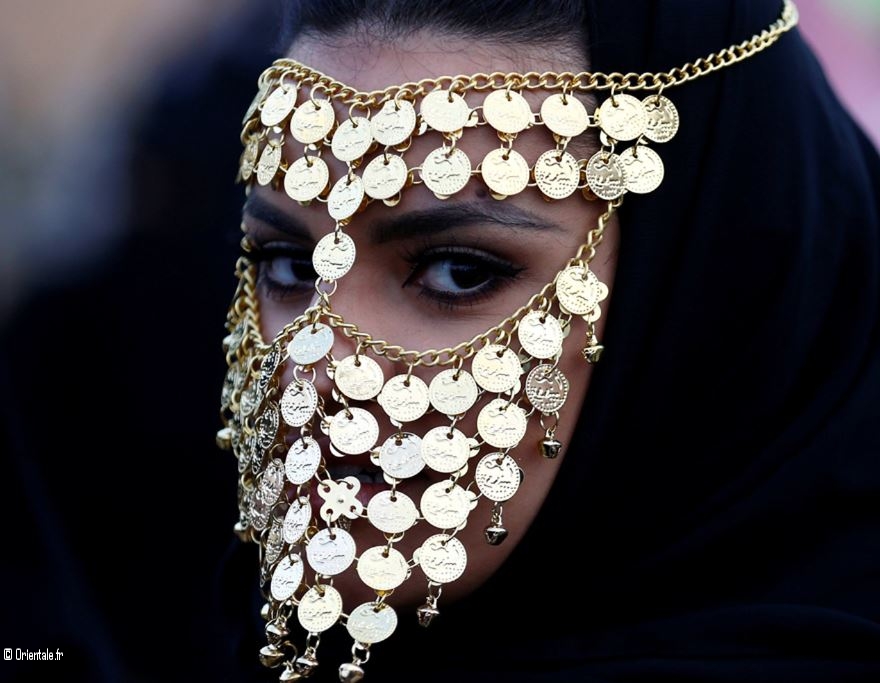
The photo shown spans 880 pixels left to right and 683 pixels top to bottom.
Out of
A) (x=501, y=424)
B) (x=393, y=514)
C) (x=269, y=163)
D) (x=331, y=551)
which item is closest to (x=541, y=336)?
(x=501, y=424)

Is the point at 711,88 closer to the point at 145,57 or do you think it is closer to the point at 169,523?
the point at 169,523

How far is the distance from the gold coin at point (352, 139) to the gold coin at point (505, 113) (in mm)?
195

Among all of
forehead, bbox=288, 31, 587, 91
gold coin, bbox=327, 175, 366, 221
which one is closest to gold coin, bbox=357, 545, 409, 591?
gold coin, bbox=327, 175, 366, 221

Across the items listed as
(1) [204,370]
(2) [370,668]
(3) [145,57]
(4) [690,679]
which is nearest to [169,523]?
(1) [204,370]

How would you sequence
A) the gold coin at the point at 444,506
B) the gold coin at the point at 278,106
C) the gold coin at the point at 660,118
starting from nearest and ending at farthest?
the gold coin at the point at 444,506
the gold coin at the point at 660,118
the gold coin at the point at 278,106

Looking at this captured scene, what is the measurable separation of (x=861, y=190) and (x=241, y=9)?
297 cm

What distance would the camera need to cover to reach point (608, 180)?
1696mm

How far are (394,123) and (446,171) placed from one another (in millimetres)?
120

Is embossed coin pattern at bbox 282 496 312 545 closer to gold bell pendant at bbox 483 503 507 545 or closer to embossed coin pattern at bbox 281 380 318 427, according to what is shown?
embossed coin pattern at bbox 281 380 318 427

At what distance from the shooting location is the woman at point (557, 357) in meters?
1.66

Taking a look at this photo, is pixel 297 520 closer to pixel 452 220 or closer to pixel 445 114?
pixel 452 220

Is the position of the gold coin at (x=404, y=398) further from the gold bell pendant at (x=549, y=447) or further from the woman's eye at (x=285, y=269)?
the woman's eye at (x=285, y=269)

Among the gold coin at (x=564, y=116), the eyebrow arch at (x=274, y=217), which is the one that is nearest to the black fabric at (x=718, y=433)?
the gold coin at (x=564, y=116)

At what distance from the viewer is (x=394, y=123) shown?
169cm
